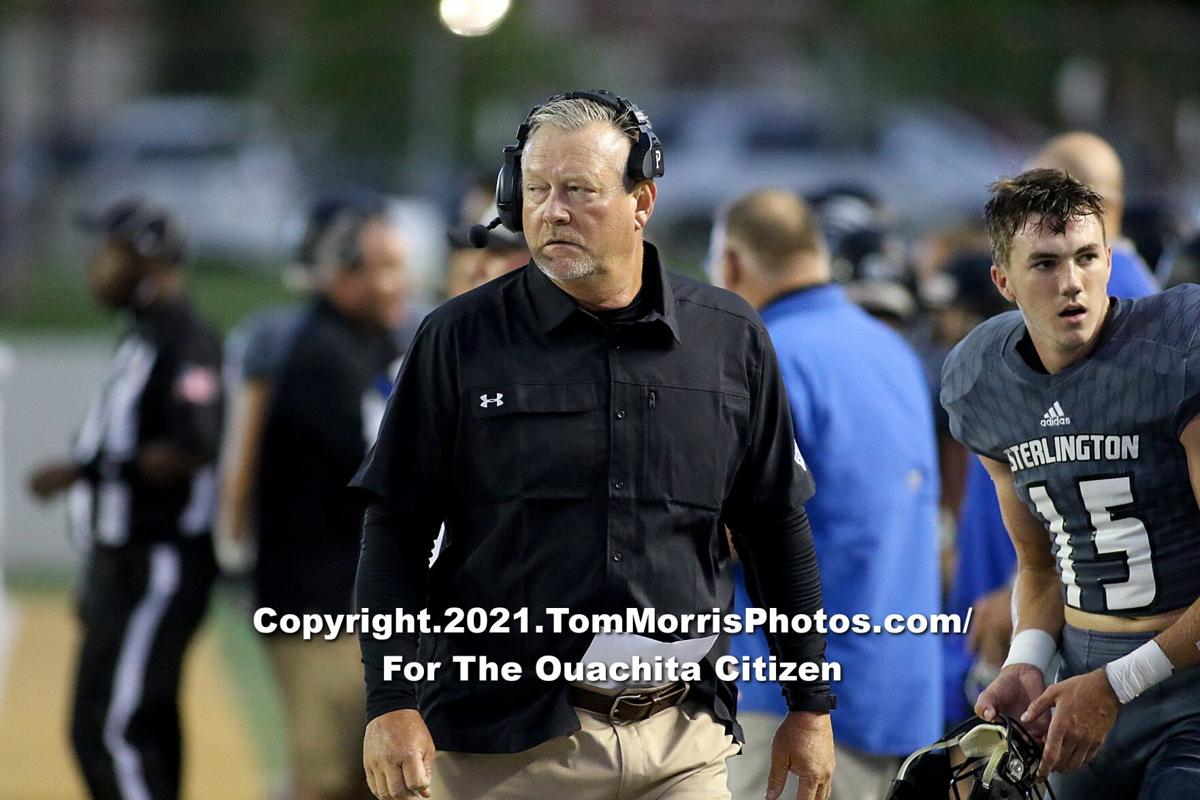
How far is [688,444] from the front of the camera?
3316 millimetres

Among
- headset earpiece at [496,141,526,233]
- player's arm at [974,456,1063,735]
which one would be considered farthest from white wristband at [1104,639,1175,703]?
headset earpiece at [496,141,526,233]

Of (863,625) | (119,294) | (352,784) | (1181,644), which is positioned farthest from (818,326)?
(119,294)

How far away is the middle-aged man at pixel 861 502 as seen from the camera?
4.48 meters

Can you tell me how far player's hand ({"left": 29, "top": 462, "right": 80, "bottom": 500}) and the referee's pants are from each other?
0.29 meters

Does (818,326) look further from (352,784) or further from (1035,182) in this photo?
(352,784)

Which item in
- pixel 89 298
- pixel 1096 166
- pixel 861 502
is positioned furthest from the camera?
pixel 89 298

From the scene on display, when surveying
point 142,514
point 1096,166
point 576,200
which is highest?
point 1096,166

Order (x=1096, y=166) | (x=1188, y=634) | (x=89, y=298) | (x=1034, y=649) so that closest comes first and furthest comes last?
(x=1188, y=634) → (x=1034, y=649) → (x=1096, y=166) → (x=89, y=298)

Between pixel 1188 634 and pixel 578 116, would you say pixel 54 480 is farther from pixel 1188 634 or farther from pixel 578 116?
pixel 1188 634

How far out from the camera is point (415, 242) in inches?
567

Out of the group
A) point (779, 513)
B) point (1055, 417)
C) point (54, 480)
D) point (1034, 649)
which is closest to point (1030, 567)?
point (1034, 649)

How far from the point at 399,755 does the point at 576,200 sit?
108cm

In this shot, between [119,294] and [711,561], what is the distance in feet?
12.7

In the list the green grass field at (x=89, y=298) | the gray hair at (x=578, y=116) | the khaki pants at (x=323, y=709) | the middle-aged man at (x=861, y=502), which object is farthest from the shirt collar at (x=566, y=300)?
the green grass field at (x=89, y=298)
